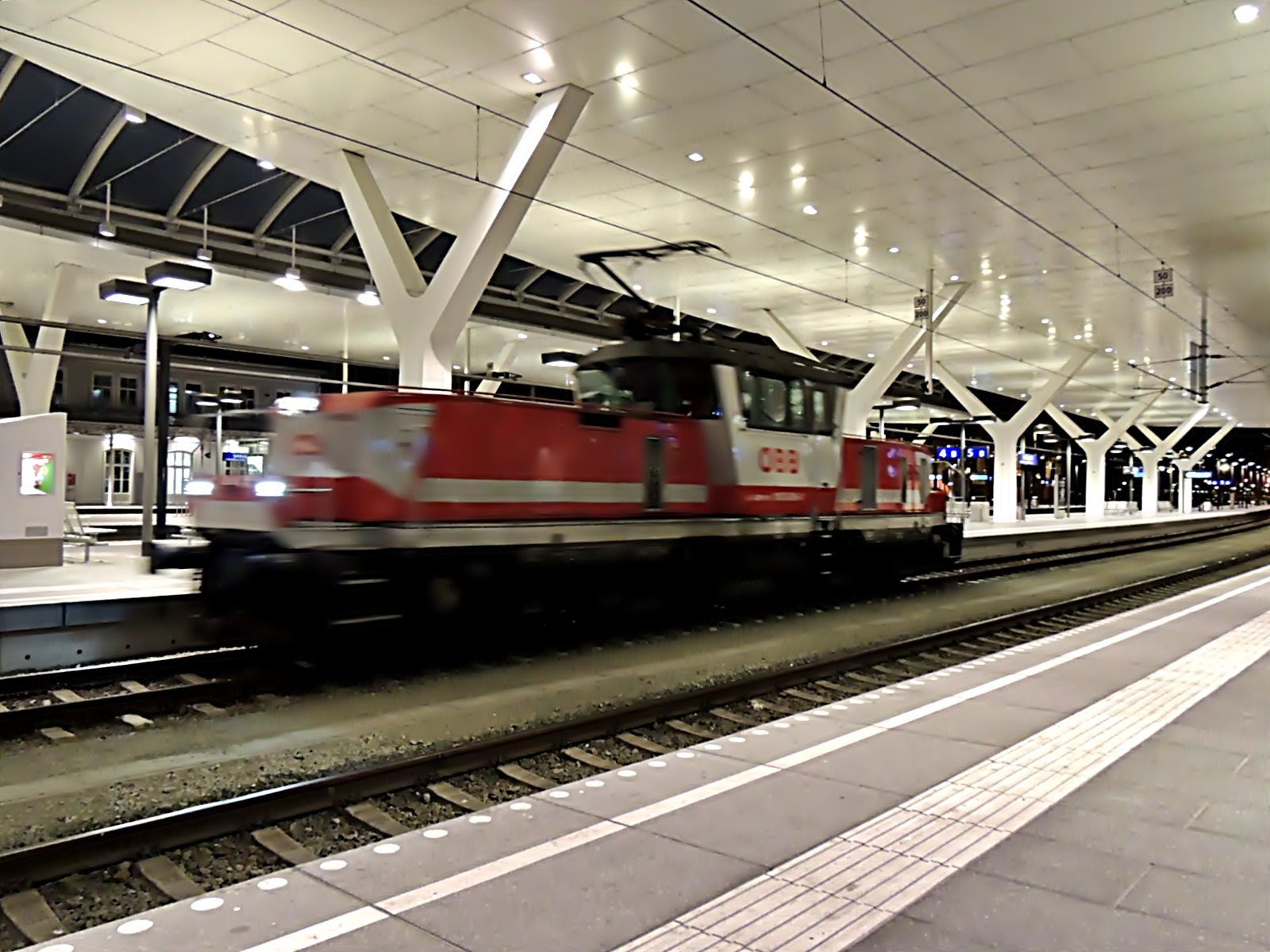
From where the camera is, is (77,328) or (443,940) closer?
(443,940)

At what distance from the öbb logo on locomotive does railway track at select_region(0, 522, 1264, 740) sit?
229 inches

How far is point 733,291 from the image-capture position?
24031 millimetres

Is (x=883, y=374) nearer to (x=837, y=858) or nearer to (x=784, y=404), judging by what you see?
(x=784, y=404)

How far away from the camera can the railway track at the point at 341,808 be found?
369cm

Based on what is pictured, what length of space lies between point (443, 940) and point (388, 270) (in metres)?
12.0

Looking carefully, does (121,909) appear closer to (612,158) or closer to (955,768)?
(955,768)

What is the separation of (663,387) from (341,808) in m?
6.92

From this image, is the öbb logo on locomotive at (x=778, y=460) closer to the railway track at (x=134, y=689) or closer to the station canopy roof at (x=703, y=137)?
the station canopy roof at (x=703, y=137)

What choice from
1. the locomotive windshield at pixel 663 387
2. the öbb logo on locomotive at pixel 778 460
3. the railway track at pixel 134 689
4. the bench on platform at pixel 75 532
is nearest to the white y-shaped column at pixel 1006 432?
the öbb logo on locomotive at pixel 778 460

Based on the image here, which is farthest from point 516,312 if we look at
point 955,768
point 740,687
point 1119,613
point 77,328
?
point 955,768

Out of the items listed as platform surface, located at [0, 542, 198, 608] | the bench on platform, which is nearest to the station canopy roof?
the bench on platform

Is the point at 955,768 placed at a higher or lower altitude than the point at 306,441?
lower

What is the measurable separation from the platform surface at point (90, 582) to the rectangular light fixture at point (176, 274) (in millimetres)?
3888

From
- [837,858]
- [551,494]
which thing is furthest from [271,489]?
[837,858]
